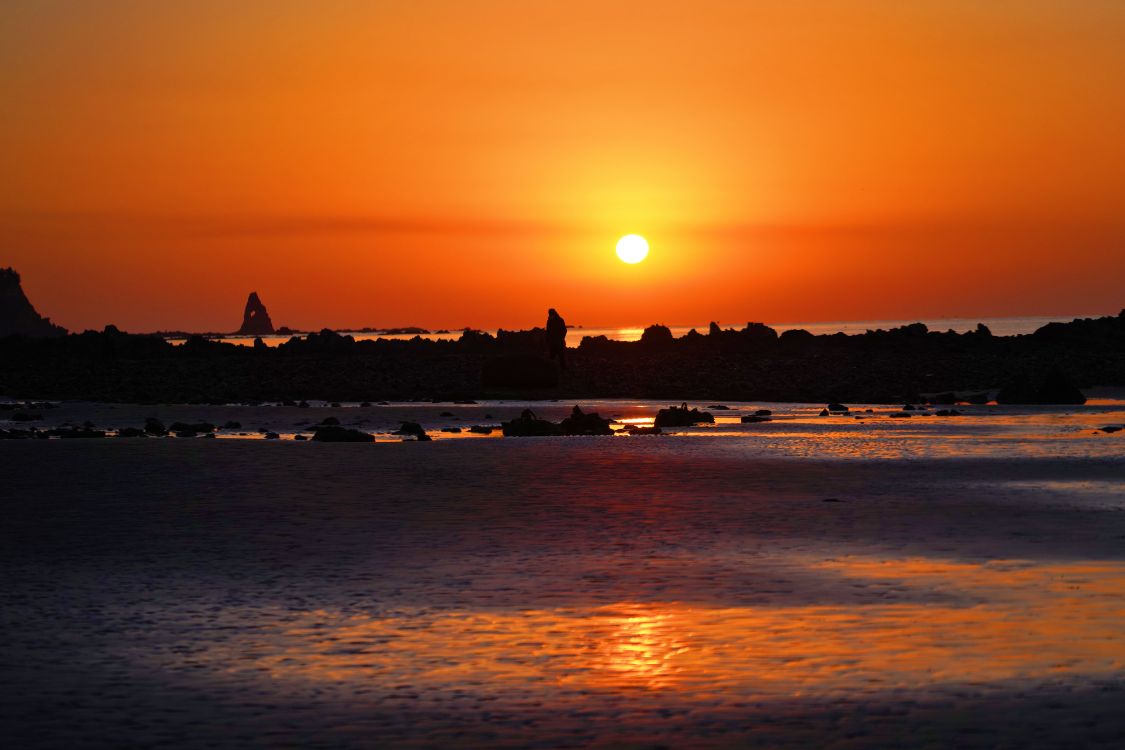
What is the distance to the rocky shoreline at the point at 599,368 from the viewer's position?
54.6m

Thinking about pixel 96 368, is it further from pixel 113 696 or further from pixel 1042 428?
pixel 113 696

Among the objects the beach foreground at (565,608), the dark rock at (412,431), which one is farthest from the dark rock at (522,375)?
the beach foreground at (565,608)

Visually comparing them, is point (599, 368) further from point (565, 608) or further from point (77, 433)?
point (565, 608)

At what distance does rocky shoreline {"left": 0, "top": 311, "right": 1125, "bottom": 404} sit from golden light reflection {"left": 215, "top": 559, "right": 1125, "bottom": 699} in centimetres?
3632

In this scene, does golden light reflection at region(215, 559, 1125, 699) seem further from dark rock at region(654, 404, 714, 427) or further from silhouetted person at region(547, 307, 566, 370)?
silhouetted person at region(547, 307, 566, 370)

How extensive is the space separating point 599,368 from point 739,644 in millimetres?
52374

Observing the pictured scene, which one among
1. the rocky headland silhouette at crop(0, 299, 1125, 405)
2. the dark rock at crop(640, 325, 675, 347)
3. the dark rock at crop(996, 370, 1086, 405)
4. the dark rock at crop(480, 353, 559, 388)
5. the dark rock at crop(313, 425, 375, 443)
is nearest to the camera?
the dark rock at crop(313, 425, 375, 443)

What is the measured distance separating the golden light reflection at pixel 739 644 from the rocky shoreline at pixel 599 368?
36.3 m

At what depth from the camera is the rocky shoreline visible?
179 feet

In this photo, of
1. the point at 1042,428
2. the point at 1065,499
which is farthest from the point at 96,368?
the point at 1065,499

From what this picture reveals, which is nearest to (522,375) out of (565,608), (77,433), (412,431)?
(412,431)

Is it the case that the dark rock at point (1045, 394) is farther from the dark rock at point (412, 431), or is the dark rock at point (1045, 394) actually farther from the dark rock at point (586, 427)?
the dark rock at point (412, 431)

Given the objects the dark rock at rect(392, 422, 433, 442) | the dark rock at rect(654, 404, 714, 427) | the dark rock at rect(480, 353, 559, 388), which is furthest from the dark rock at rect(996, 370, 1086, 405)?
the dark rock at rect(392, 422, 433, 442)

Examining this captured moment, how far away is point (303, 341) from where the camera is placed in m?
87.2
